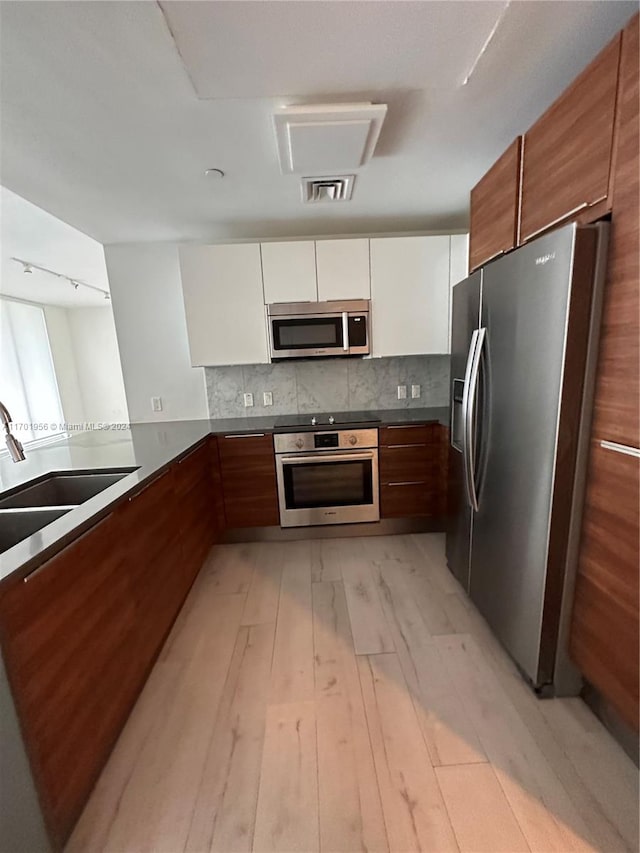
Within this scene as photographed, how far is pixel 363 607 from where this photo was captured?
2.00m

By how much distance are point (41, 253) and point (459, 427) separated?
406cm

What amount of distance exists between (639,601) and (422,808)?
92 centimetres

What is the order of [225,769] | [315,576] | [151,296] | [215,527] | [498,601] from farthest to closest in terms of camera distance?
[151,296] < [215,527] < [315,576] < [498,601] < [225,769]

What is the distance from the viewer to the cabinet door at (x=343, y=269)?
2.62 meters

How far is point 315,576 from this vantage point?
91.4 inches

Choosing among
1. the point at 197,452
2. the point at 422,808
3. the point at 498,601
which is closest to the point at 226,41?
the point at 197,452

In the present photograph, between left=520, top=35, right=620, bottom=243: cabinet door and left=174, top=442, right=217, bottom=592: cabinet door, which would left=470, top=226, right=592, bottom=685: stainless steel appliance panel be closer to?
left=520, top=35, right=620, bottom=243: cabinet door

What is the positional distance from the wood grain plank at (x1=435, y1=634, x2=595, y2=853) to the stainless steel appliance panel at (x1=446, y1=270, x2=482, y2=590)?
1.56ft

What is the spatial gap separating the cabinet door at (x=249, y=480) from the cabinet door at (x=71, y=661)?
4.24 feet

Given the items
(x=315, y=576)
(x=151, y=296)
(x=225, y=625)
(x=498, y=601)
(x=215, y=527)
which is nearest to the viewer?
(x=498, y=601)

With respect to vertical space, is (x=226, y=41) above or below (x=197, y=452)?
above

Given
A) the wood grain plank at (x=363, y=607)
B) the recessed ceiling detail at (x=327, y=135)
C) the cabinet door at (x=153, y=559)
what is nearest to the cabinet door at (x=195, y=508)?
the cabinet door at (x=153, y=559)

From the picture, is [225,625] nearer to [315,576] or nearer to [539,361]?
[315,576]

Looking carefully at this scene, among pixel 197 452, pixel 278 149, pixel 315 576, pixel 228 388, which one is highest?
pixel 278 149
